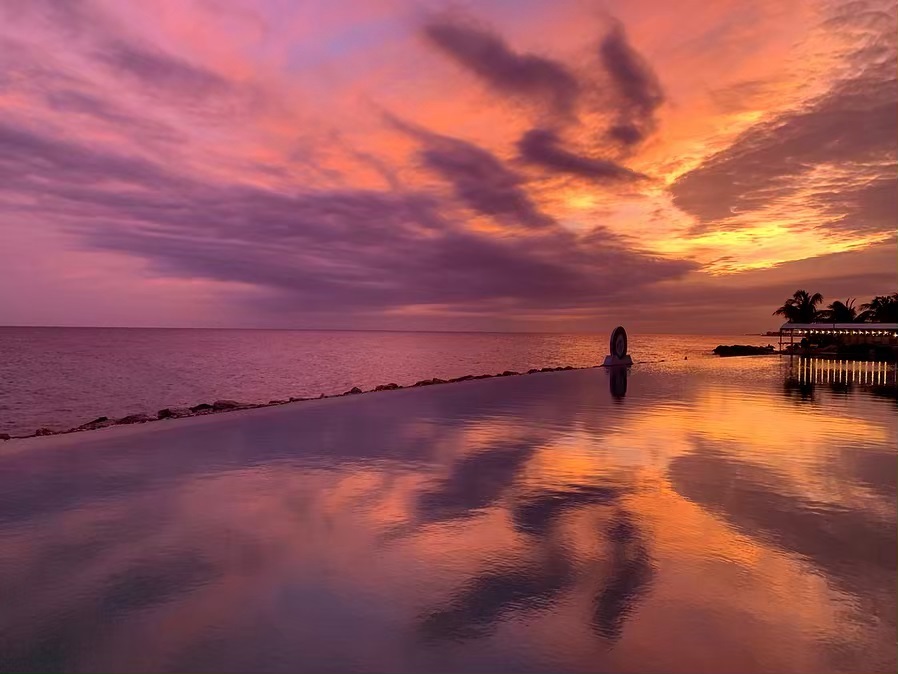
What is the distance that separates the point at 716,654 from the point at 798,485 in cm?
592

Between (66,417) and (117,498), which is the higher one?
(117,498)

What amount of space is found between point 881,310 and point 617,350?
6614 centimetres

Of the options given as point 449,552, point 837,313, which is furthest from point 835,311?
point 449,552

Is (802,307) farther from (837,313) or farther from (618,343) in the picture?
(618,343)

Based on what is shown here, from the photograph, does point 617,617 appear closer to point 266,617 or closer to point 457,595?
point 457,595

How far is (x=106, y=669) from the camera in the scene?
395 centimetres

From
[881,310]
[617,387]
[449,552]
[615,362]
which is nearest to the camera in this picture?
[449,552]

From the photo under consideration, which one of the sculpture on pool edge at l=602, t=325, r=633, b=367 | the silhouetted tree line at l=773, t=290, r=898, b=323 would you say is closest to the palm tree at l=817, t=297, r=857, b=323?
the silhouetted tree line at l=773, t=290, r=898, b=323

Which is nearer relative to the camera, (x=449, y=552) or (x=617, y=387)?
(x=449, y=552)

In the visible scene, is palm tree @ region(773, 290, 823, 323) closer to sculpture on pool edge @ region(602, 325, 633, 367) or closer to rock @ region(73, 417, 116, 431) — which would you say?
sculpture on pool edge @ region(602, 325, 633, 367)

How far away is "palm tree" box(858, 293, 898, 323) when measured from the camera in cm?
8006

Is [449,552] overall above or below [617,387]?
above

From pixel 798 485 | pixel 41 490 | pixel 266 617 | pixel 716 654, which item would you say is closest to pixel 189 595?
pixel 266 617

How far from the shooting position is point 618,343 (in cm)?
4219
